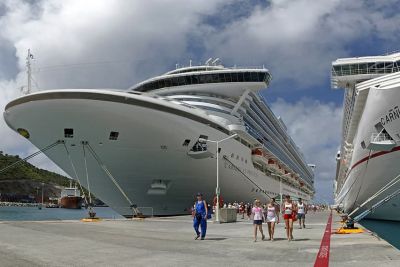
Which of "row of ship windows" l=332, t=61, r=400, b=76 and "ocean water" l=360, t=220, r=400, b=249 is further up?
"row of ship windows" l=332, t=61, r=400, b=76

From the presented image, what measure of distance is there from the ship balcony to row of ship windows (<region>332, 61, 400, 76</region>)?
7372 mm

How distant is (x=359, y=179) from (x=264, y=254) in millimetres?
16498

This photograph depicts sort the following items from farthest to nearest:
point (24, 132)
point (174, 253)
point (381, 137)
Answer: point (24, 132) < point (381, 137) < point (174, 253)

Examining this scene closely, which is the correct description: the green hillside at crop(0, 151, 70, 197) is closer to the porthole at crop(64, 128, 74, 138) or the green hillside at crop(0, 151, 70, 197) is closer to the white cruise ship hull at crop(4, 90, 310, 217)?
the white cruise ship hull at crop(4, 90, 310, 217)

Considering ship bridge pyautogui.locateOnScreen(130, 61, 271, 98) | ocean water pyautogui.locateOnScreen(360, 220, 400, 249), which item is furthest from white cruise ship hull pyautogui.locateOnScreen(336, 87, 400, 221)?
ship bridge pyautogui.locateOnScreen(130, 61, 271, 98)

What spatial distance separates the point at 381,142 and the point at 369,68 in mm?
8393

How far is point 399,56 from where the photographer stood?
26.2m

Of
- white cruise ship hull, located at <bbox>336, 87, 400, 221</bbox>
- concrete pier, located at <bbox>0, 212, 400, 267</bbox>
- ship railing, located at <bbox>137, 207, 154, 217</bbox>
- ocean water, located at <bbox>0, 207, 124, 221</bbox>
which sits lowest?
ocean water, located at <bbox>0, 207, 124, 221</bbox>

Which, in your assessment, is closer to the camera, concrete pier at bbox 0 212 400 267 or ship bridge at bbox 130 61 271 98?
concrete pier at bbox 0 212 400 267

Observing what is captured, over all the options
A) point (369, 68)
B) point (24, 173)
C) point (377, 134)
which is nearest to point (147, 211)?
point (377, 134)

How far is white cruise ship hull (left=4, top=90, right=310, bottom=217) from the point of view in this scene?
79.2 ft

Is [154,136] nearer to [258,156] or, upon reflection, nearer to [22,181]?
[258,156]

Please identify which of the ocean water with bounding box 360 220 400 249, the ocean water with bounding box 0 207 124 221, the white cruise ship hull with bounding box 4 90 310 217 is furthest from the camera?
the ocean water with bounding box 0 207 124 221

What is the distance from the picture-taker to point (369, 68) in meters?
26.2
